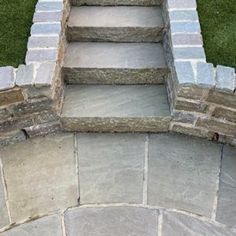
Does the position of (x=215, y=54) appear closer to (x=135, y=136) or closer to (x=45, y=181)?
(x=135, y=136)

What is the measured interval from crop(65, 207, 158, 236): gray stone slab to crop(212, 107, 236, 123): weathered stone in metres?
1.13

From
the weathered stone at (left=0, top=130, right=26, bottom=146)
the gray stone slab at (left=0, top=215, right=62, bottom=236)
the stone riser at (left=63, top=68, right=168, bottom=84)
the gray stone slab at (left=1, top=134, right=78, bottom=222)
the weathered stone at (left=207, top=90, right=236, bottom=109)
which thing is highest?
the weathered stone at (left=207, top=90, right=236, bottom=109)

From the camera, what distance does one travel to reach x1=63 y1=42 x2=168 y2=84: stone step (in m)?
4.86

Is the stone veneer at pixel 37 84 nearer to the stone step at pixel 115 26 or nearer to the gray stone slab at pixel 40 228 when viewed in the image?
the stone step at pixel 115 26

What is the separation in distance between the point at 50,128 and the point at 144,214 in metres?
1.35

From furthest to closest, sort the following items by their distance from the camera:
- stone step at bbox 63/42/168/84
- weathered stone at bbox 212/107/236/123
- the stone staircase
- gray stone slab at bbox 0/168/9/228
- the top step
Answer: the top step → stone step at bbox 63/42/168/84 → the stone staircase → weathered stone at bbox 212/107/236/123 → gray stone slab at bbox 0/168/9/228

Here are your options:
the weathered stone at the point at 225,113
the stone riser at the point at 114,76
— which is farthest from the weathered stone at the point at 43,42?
the weathered stone at the point at 225,113

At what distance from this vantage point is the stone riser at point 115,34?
5.11m

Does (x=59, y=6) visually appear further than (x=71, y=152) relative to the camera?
Yes

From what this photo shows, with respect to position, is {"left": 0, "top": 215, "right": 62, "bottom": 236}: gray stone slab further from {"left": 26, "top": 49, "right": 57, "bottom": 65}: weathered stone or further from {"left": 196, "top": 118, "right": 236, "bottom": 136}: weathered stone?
{"left": 196, "top": 118, "right": 236, "bottom": 136}: weathered stone

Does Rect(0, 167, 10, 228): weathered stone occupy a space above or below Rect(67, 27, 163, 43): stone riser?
below

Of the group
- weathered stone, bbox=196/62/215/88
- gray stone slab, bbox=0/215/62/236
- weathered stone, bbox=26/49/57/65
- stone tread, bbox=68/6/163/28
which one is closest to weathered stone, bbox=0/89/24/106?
weathered stone, bbox=26/49/57/65

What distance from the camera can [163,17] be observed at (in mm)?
5219

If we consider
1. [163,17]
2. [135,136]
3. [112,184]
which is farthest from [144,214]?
[163,17]
